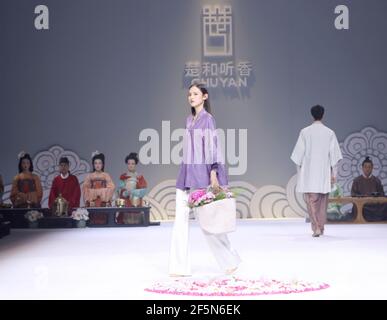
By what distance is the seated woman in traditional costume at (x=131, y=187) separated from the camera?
33.3 ft


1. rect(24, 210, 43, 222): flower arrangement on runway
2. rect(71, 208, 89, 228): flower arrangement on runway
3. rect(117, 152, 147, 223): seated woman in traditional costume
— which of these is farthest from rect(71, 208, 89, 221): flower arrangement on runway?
rect(117, 152, 147, 223): seated woman in traditional costume

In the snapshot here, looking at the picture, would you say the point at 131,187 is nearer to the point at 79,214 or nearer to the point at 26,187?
the point at 79,214

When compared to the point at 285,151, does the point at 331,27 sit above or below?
above

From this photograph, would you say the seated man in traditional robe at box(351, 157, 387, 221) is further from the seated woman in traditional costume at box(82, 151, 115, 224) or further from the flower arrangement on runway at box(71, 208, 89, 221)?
the flower arrangement on runway at box(71, 208, 89, 221)

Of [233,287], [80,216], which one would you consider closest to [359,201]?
[80,216]

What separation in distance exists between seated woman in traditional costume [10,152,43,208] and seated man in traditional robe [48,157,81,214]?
21 cm

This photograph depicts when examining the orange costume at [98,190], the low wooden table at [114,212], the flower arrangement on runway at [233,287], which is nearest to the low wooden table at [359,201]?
the low wooden table at [114,212]

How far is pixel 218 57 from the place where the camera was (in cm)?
1114

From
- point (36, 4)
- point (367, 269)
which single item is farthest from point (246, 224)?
point (367, 269)

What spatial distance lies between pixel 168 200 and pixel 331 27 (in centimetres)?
307

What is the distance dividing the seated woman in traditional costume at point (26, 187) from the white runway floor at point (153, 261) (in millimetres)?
880

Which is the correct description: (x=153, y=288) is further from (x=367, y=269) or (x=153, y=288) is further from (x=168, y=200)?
(x=168, y=200)

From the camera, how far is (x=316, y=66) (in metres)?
11.2

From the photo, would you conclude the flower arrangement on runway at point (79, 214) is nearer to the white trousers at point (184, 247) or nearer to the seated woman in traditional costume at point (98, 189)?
the seated woman in traditional costume at point (98, 189)
